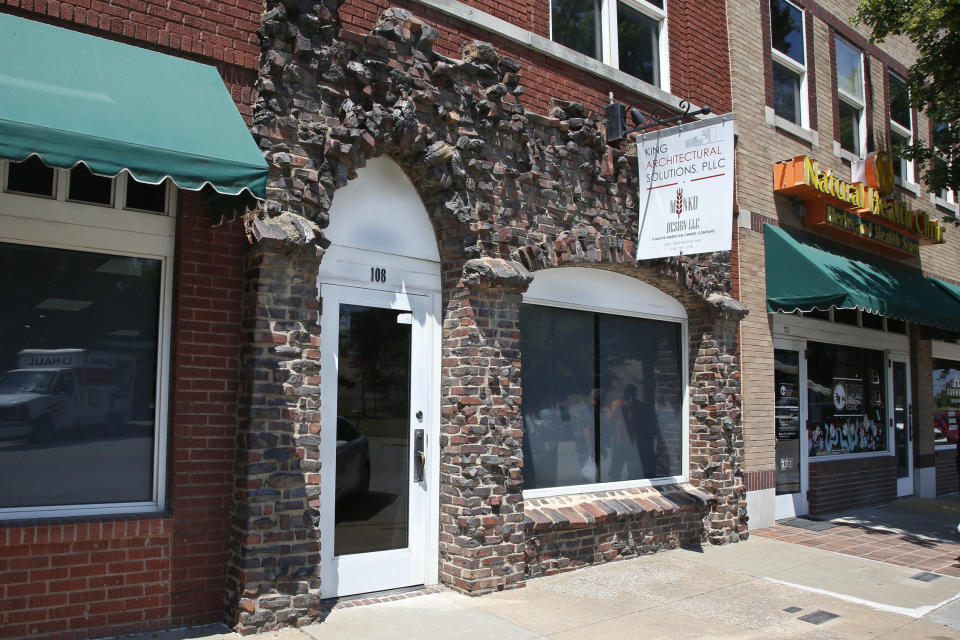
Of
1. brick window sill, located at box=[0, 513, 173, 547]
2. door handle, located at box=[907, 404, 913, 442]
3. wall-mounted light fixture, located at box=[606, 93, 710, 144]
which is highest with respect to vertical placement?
wall-mounted light fixture, located at box=[606, 93, 710, 144]

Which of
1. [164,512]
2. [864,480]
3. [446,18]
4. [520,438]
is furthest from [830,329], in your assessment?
[164,512]

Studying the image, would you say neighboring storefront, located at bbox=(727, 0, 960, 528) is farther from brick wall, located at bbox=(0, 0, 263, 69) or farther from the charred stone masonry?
brick wall, located at bbox=(0, 0, 263, 69)

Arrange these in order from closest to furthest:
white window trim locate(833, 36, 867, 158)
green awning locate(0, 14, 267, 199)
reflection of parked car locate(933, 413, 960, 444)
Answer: green awning locate(0, 14, 267, 199), white window trim locate(833, 36, 867, 158), reflection of parked car locate(933, 413, 960, 444)

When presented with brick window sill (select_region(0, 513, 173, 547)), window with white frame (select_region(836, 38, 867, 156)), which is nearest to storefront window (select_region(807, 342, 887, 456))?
window with white frame (select_region(836, 38, 867, 156))

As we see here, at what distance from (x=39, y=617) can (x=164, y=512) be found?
A: 0.93m

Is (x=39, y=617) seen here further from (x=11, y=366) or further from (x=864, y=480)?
(x=864, y=480)

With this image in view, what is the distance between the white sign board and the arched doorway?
8.30 feet

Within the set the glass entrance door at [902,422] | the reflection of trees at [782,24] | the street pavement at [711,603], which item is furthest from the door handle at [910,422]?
the reflection of trees at [782,24]

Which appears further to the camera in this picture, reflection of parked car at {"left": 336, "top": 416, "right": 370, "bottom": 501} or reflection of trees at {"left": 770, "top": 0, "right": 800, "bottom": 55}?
reflection of trees at {"left": 770, "top": 0, "right": 800, "bottom": 55}

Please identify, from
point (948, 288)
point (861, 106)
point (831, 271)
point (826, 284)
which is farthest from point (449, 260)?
point (948, 288)

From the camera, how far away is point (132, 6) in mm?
5227

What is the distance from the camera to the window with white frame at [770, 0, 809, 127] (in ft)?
37.3

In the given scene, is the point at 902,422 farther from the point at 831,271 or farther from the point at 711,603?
the point at 711,603

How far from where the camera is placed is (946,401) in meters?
15.0
